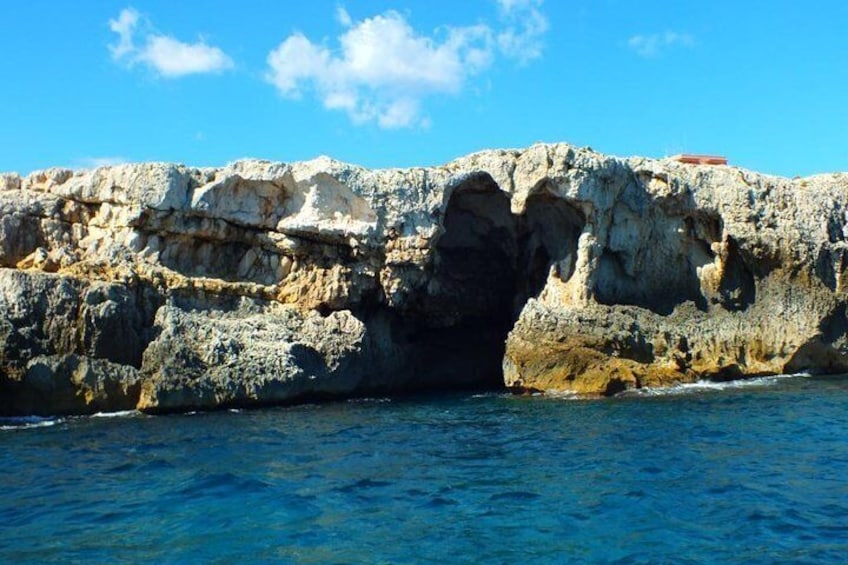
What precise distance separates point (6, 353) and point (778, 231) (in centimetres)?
2554

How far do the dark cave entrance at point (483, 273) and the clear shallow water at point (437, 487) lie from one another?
852cm

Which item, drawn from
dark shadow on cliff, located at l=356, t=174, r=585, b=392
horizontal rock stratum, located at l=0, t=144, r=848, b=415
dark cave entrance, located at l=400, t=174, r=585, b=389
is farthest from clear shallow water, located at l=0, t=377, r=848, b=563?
dark cave entrance, located at l=400, t=174, r=585, b=389

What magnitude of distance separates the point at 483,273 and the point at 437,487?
731 inches

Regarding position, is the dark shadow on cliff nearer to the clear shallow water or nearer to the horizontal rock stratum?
the horizontal rock stratum

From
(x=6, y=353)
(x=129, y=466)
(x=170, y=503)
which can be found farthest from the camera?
(x=6, y=353)

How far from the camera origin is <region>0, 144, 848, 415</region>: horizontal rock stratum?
2423cm

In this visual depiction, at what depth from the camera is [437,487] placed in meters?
15.3

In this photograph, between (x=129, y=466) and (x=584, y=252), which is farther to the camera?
(x=584, y=252)

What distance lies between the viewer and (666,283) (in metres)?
30.9

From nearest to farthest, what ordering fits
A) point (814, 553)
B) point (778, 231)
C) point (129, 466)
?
point (814, 553), point (129, 466), point (778, 231)

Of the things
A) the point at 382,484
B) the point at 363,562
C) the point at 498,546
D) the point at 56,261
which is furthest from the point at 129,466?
the point at 56,261

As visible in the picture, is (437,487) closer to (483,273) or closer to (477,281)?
(477,281)

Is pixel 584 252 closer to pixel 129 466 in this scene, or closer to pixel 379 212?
pixel 379 212

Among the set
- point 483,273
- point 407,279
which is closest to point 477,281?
point 483,273
